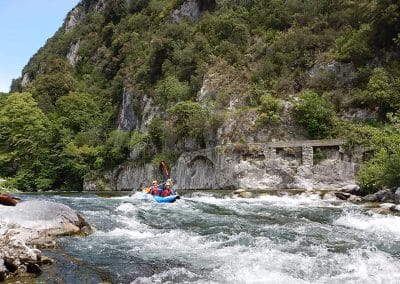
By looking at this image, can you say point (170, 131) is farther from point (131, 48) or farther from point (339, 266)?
point (339, 266)

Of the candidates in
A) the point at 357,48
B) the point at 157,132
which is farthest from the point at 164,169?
the point at 357,48

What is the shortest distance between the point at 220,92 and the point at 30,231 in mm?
32325

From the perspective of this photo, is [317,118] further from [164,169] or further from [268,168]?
[164,169]

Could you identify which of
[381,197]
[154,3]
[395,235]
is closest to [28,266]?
[395,235]

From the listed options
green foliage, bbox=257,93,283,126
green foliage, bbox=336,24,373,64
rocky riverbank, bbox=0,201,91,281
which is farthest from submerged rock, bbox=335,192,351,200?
green foliage, bbox=336,24,373,64

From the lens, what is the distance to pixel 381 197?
2112 centimetres

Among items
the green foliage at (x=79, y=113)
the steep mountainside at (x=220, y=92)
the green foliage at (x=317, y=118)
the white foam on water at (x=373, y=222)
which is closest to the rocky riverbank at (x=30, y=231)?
the white foam on water at (x=373, y=222)

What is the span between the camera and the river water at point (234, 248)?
8664 mm

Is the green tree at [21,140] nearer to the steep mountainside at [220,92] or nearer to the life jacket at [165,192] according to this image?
the steep mountainside at [220,92]

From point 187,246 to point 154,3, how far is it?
215ft

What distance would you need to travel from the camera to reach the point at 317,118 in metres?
34.6

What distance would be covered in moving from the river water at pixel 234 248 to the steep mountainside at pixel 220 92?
841 centimetres

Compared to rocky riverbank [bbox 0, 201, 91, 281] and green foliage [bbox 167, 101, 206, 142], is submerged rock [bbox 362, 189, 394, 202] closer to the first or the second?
rocky riverbank [bbox 0, 201, 91, 281]

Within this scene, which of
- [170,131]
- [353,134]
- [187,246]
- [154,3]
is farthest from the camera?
[154,3]
